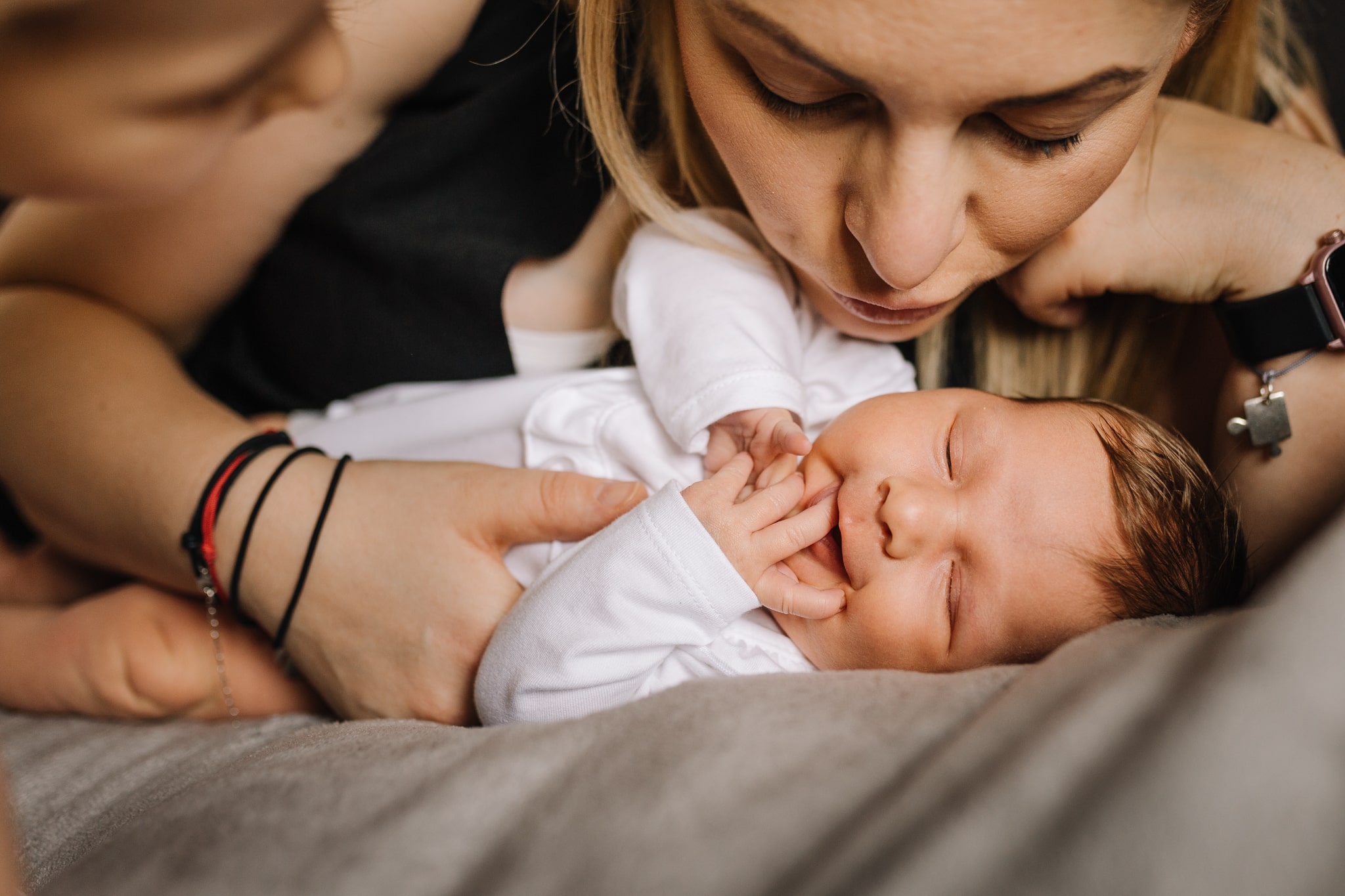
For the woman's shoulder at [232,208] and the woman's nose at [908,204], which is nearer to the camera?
the woman's nose at [908,204]

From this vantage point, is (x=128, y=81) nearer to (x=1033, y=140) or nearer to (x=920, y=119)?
(x=920, y=119)

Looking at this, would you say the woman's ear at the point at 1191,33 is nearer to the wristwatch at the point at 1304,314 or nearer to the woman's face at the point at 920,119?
the woman's face at the point at 920,119

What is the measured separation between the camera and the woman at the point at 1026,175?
644mm

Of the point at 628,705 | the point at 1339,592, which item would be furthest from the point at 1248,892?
the point at 628,705

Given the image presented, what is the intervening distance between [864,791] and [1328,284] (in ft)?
2.75

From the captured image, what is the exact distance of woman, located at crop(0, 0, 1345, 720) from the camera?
66 cm

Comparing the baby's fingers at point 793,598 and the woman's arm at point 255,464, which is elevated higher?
the woman's arm at point 255,464

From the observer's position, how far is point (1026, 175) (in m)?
0.76

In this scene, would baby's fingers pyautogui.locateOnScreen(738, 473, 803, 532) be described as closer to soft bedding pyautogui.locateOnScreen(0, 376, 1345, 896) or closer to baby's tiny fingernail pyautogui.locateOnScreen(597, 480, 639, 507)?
baby's tiny fingernail pyautogui.locateOnScreen(597, 480, 639, 507)

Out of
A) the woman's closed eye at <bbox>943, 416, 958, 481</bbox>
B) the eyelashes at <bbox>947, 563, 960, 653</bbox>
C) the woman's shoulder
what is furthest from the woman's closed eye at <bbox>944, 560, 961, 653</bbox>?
the woman's shoulder

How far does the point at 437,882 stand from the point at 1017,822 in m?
0.36

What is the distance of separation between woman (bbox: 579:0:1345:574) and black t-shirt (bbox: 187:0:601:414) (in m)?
0.15

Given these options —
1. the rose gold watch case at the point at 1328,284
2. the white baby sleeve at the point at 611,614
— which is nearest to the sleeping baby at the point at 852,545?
the white baby sleeve at the point at 611,614

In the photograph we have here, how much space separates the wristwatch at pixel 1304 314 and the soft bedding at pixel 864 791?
1.59ft
